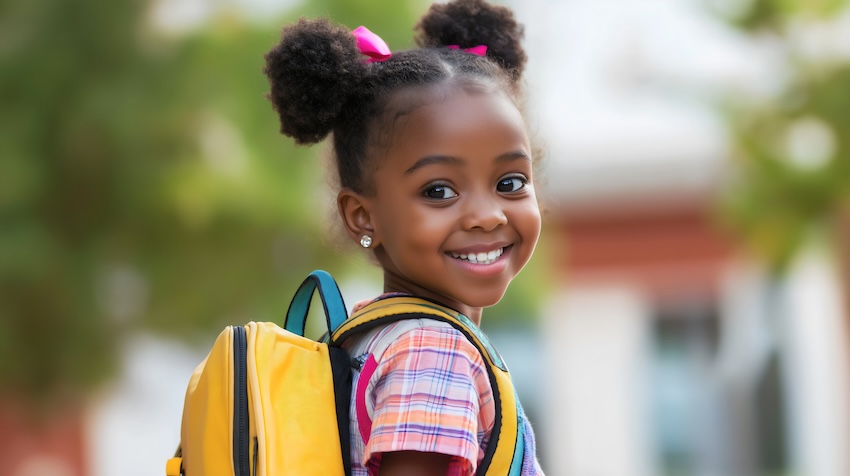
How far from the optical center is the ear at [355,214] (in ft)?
5.49

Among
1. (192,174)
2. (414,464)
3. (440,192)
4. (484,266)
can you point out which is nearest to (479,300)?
(484,266)

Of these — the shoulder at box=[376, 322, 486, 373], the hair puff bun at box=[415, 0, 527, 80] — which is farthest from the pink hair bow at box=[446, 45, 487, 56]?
the shoulder at box=[376, 322, 486, 373]

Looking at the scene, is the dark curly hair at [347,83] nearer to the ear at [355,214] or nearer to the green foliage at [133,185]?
the ear at [355,214]

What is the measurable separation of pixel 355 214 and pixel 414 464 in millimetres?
395

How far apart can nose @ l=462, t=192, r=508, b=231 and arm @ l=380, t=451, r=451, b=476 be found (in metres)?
0.30

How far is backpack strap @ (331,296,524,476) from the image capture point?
1.48m

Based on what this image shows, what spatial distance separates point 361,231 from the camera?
1683 millimetres

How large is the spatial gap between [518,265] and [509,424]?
245 mm

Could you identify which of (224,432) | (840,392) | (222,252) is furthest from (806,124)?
(840,392)

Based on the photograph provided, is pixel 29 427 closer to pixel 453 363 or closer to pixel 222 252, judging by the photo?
pixel 222 252

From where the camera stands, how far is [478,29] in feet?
6.24

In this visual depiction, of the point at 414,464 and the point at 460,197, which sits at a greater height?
the point at 460,197

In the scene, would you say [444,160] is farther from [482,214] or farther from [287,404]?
[287,404]

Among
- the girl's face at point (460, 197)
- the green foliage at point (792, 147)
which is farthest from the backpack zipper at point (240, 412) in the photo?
the green foliage at point (792, 147)
